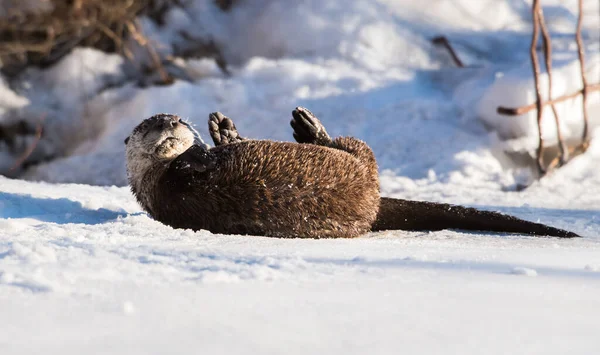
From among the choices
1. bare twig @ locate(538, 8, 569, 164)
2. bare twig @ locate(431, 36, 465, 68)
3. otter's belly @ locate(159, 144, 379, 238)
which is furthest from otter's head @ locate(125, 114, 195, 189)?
bare twig @ locate(431, 36, 465, 68)

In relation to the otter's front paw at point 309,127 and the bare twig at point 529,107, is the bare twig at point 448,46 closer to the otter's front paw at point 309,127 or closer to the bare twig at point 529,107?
the bare twig at point 529,107

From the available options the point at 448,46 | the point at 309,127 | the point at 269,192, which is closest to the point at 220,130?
the point at 309,127

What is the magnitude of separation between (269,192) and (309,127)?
71 cm

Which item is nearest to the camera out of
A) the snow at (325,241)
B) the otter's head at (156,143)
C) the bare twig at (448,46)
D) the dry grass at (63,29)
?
the snow at (325,241)

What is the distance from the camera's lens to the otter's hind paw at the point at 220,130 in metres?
3.29

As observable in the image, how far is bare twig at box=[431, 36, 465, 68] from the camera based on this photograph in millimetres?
6316

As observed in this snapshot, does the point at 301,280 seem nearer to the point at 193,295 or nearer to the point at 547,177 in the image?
the point at 193,295

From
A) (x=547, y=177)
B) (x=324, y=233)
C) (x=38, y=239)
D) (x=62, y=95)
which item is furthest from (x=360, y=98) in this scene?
(x=38, y=239)

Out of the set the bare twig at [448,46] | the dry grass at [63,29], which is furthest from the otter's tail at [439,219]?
the dry grass at [63,29]

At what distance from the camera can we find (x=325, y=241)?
8.43 feet

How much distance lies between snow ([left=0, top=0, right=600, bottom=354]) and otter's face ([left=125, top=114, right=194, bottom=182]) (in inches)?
9.2

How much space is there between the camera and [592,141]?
16.9ft

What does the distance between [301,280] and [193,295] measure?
273mm

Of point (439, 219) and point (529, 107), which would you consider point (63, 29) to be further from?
point (439, 219)
